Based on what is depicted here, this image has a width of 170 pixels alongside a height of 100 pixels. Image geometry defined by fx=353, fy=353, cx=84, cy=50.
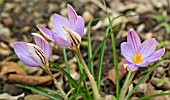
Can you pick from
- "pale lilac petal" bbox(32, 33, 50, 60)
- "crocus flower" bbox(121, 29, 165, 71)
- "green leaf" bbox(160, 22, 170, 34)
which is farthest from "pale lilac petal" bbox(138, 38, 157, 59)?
"green leaf" bbox(160, 22, 170, 34)

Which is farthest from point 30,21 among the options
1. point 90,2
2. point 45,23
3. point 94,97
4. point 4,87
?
point 94,97

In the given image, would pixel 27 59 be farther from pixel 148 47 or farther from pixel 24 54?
pixel 148 47

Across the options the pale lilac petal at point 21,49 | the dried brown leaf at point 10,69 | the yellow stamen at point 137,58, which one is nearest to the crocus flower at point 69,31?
the pale lilac petal at point 21,49

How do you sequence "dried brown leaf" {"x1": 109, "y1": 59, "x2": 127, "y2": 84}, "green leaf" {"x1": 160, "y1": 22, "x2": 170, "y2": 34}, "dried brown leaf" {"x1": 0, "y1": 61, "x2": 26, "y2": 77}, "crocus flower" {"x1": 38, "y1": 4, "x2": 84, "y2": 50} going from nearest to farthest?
"crocus flower" {"x1": 38, "y1": 4, "x2": 84, "y2": 50}, "dried brown leaf" {"x1": 109, "y1": 59, "x2": 127, "y2": 84}, "dried brown leaf" {"x1": 0, "y1": 61, "x2": 26, "y2": 77}, "green leaf" {"x1": 160, "y1": 22, "x2": 170, "y2": 34}

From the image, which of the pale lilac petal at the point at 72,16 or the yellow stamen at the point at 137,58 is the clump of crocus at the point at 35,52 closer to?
the pale lilac petal at the point at 72,16

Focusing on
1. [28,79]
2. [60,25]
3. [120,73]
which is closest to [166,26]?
[120,73]

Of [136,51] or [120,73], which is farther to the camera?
[120,73]

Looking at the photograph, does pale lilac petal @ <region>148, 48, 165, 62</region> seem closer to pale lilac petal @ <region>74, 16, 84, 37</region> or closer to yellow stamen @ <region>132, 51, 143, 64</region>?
yellow stamen @ <region>132, 51, 143, 64</region>
